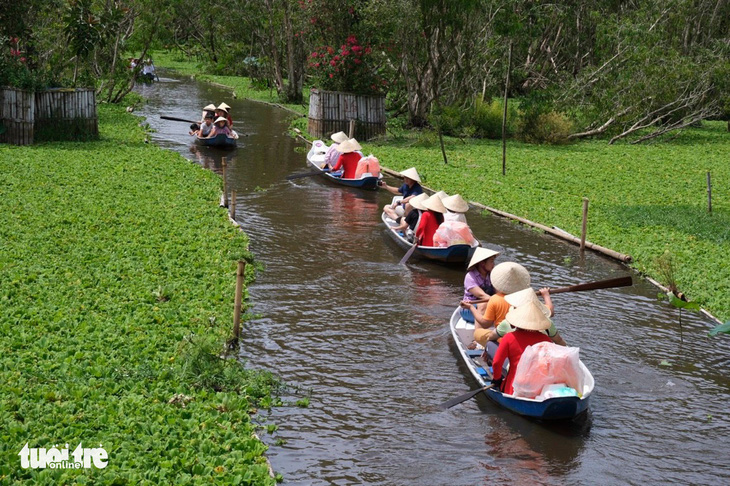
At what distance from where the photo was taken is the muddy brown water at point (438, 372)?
327 inches

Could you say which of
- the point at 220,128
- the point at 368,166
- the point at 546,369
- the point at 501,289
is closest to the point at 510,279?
the point at 501,289

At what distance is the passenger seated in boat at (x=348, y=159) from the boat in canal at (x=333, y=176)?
0.22m

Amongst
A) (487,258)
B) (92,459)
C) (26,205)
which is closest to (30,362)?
(92,459)

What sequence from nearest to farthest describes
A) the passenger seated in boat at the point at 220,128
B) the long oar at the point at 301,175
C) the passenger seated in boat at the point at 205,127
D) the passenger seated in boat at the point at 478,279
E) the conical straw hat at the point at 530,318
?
the conical straw hat at the point at 530,318 → the passenger seated in boat at the point at 478,279 → the long oar at the point at 301,175 → the passenger seated in boat at the point at 220,128 → the passenger seated in boat at the point at 205,127

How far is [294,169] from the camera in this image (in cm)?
2353

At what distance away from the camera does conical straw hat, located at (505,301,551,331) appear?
9180 mm

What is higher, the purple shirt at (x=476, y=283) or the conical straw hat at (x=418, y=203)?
the conical straw hat at (x=418, y=203)

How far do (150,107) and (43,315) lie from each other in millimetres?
26560

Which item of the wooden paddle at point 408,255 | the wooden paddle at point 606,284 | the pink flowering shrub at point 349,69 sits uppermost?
the pink flowering shrub at point 349,69

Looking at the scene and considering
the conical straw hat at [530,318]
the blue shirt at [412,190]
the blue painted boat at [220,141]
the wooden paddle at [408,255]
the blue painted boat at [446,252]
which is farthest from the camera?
the blue painted boat at [220,141]

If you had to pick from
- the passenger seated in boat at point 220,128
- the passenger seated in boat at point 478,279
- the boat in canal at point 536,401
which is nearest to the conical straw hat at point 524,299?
the boat in canal at point 536,401

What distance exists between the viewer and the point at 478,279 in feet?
38.5

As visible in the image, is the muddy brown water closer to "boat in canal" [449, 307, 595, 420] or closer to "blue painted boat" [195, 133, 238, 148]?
"boat in canal" [449, 307, 595, 420]

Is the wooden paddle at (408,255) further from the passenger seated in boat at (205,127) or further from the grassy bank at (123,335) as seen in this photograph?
the passenger seated in boat at (205,127)
